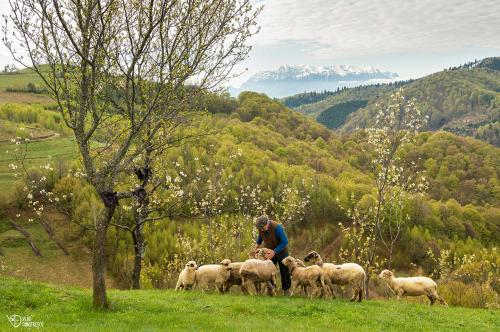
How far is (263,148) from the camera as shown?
4715 inches

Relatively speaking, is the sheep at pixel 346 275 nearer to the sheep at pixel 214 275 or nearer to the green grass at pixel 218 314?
the green grass at pixel 218 314

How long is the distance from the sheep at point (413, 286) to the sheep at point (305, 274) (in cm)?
345

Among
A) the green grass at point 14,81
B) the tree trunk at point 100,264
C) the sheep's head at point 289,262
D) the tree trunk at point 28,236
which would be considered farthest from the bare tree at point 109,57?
the green grass at point 14,81

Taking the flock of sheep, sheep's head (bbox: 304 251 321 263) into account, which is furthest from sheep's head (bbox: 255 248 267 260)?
sheep's head (bbox: 304 251 321 263)

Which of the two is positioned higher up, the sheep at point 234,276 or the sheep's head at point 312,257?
the sheep's head at point 312,257

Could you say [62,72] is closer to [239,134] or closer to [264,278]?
[264,278]

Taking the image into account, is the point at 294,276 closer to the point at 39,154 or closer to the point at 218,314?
the point at 218,314

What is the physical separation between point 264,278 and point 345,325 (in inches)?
160

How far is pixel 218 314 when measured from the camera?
45.0ft

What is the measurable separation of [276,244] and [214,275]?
2.89 metres

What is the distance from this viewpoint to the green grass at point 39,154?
5908cm

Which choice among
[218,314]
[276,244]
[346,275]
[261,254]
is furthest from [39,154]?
[346,275]

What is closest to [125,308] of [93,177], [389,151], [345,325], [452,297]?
[93,177]

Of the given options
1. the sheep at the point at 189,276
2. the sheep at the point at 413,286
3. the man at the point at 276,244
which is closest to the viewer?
the man at the point at 276,244
